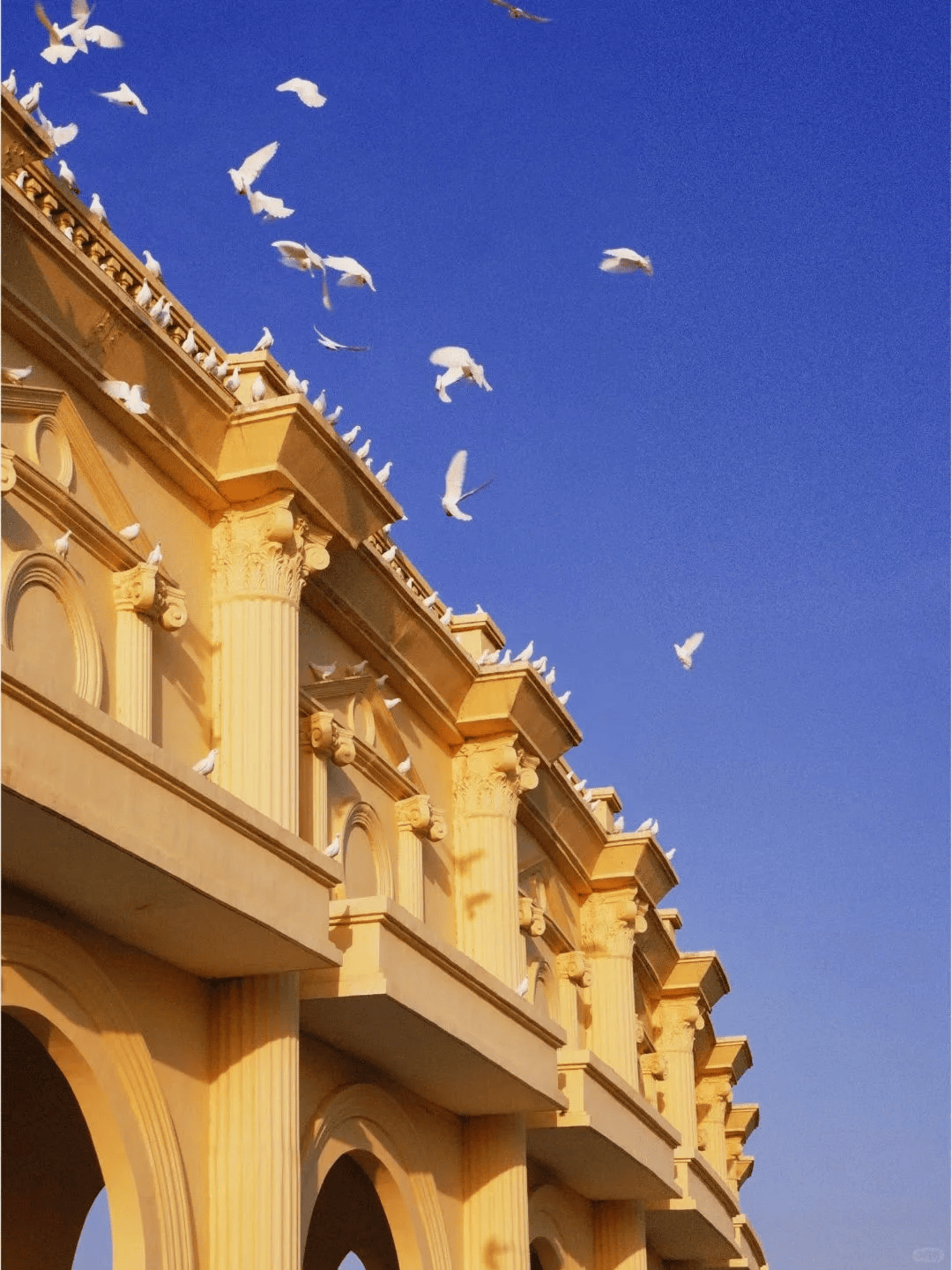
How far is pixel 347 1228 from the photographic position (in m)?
20.8

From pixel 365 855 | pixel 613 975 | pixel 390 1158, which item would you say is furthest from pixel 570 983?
pixel 390 1158

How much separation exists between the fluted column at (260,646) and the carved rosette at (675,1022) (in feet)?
49.5

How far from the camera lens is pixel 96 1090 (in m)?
11.8

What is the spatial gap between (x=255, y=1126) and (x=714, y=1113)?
69.7 feet

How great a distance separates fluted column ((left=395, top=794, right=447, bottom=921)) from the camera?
18.2 m

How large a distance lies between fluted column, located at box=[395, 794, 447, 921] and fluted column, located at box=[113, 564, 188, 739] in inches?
194

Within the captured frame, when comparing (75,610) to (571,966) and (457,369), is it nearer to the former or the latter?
(457,369)

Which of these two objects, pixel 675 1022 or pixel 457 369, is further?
pixel 675 1022

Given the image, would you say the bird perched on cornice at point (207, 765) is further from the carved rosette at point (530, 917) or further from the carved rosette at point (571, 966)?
the carved rosette at point (571, 966)

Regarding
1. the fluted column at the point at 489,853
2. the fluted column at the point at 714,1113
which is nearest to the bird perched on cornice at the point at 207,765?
the fluted column at the point at 489,853

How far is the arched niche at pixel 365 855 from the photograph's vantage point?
17.0 meters

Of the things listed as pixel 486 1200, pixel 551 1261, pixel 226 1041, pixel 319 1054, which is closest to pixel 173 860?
pixel 226 1041

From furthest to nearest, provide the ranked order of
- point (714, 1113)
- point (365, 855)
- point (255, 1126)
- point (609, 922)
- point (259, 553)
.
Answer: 1. point (714, 1113)
2. point (609, 922)
3. point (365, 855)
4. point (259, 553)
5. point (255, 1126)

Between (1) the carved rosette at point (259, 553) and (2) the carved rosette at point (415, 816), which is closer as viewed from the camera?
(1) the carved rosette at point (259, 553)
